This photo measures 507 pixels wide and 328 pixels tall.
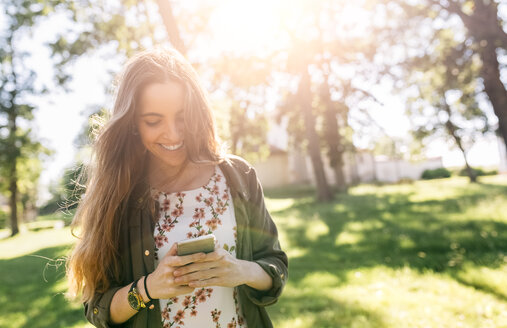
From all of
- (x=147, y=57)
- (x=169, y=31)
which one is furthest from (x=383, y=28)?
(x=147, y=57)

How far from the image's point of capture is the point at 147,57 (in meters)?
2.16

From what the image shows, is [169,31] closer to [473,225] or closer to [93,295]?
[93,295]

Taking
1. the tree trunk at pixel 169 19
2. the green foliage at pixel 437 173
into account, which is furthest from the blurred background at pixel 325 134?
the green foliage at pixel 437 173

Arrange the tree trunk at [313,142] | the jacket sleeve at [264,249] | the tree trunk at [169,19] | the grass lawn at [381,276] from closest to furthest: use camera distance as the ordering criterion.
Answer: the jacket sleeve at [264,249] → the grass lawn at [381,276] → the tree trunk at [169,19] → the tree trunk at [313,142]

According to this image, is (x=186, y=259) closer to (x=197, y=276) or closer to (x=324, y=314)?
(x=197, y=276)

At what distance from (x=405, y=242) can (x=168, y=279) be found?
27.0 ft

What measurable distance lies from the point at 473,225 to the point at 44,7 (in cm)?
1254

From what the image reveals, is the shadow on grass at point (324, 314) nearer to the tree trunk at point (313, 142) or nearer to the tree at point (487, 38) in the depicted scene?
the tree at point (487, 38)

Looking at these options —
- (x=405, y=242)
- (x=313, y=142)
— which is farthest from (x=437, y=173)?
(x=405, y=242)

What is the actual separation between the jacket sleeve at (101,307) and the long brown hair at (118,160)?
0.04m

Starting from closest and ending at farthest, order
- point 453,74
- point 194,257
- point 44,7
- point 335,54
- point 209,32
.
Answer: point 194,257, point 44,7, point 209,32, point 453,74, point 335,54

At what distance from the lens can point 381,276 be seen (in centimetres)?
689

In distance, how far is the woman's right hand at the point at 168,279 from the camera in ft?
5.47

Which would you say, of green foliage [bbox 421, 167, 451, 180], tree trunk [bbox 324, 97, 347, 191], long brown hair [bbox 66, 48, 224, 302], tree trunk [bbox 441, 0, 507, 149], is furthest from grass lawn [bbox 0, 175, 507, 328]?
green foliage [bbox 421, 167, 451, 180]
